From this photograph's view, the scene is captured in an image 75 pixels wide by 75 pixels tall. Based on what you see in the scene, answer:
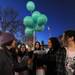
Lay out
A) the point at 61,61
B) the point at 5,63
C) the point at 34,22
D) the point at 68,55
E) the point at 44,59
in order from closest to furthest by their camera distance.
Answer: the point at 5,63
the point at 68,55
the point at 61,61
the point at 44,59
the point at 34,22

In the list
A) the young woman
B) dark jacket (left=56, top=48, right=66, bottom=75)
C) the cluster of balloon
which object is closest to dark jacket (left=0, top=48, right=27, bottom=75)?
the young woman

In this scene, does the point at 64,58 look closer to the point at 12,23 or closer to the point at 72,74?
the point at 72,74

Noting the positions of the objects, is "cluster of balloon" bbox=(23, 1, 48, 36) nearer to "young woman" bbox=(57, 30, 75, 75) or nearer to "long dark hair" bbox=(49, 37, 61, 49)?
"long dark hair" bbox=(49, 37, 61, 49)

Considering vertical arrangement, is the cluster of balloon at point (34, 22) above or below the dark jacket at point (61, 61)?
above

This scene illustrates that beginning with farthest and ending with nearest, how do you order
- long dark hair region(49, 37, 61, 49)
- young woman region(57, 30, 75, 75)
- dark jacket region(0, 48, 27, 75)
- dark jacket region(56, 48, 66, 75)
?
long dark hair region(49, 37, 61, 49) → dark jacket region(56, 48, 66, 75) → young woman region(57, 30, 75, 75) → dark jacket region(0, 48, 27, 75)

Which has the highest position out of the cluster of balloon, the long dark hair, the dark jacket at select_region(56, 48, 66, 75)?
the cluster of balloon

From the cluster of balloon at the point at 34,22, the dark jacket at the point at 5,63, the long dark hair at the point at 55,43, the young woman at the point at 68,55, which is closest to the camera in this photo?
the dark jacket at the point at 5,63

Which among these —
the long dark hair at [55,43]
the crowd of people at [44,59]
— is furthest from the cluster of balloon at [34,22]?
the long dark hair at [55,43]

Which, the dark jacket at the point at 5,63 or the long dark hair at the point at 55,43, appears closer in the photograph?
the dark jacket at the point at 5,63

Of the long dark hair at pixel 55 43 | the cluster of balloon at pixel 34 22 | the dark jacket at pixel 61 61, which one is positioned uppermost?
the cluster of balloon at pixel 34 22

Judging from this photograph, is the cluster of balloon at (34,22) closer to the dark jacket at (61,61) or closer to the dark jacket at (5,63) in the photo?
the dark jacket at (61,61)

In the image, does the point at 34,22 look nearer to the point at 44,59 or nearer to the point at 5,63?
the point at 44,59

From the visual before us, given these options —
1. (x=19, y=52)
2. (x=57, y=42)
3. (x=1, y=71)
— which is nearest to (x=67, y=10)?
(x=19, y=52)

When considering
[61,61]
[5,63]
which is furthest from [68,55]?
[5,63]
